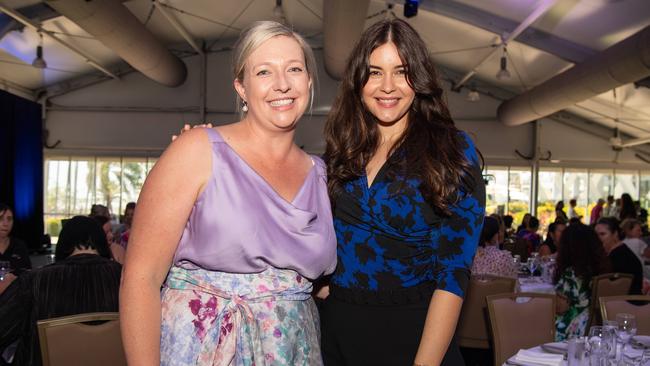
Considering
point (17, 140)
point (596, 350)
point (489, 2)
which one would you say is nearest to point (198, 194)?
point (596, 350)

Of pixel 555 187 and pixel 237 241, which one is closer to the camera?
pixel 237 241

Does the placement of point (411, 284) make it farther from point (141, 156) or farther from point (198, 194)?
point (141, 156)

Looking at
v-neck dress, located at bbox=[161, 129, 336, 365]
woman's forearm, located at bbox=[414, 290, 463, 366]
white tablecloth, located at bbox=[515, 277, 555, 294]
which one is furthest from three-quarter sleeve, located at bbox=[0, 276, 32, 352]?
white tablecloth, located at bbox=[515, 277, 555, 294]

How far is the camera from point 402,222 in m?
1.66

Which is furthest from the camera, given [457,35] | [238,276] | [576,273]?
[457,35]

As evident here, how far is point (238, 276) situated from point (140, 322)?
255mm

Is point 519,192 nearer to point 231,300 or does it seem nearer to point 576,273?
point 576,273

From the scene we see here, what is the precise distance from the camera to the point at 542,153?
15.6m

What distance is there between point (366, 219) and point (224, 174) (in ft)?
1.43

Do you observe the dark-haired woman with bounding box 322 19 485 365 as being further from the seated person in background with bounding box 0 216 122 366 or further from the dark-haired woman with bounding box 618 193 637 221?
the dark-haired woman with bounding box 618 193 637 221

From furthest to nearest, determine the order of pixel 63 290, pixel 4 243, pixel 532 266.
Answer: pixel 532 266, pixel 4 243, pixel 63 290

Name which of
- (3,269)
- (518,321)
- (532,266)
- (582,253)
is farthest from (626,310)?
(3,269)

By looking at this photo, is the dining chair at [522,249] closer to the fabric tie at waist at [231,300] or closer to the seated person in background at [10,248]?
the seated person in background at [10,248]

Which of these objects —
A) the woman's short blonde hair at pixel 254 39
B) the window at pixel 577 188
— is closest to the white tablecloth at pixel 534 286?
the woman's short blonde hair at pixel 254 39
